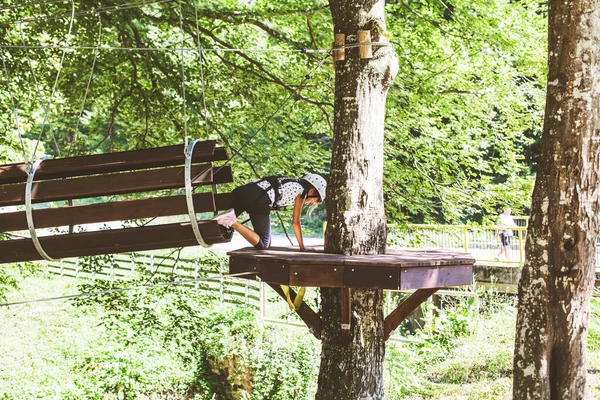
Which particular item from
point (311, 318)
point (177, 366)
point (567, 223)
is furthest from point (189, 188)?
point (177, 366)

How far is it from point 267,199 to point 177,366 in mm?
6522

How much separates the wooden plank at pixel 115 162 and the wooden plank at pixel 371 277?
90cm

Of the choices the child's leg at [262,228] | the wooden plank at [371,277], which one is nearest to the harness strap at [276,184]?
the child's leg at [262,228]

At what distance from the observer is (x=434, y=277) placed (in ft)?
11.6

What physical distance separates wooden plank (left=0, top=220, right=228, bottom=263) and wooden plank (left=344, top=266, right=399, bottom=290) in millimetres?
716

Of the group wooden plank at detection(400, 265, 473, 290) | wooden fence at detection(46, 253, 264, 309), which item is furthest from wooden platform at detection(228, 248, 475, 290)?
wooden fence at detection(46, 253, 264, 309)

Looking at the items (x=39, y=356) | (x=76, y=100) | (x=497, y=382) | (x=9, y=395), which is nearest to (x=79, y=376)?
(x=9, y=395)

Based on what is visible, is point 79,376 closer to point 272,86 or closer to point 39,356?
point 39,356

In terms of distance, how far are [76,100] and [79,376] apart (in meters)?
3.88

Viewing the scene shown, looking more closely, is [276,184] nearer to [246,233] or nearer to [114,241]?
[246,233]

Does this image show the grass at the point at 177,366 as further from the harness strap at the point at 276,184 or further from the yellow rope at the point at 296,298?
the harness strap at the point at 276,184

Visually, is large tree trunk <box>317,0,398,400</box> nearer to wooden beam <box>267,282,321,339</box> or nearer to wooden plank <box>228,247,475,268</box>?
wooden beam <box>267,282,321,339</box>

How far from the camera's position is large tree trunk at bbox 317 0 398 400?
396 centimetres

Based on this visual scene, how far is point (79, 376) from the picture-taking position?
9414 millimetres
